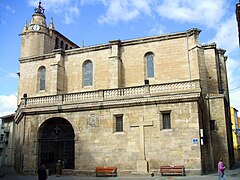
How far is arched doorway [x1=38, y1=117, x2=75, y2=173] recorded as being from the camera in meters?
22.4

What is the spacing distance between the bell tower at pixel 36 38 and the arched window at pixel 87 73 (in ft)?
24.0

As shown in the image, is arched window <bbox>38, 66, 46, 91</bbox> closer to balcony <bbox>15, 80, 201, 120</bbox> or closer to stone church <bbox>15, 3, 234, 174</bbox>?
stone church <bbox>15, 3, 234, 174</bbox>

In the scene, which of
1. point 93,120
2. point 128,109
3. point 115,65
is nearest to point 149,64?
Result: point 115,65

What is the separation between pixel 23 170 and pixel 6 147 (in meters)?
27.9

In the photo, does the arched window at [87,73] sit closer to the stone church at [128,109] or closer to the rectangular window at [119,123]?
the stone church at [128,109]

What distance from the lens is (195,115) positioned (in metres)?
19.1

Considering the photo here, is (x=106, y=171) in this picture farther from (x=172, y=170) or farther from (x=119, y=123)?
(x=172, y=170)

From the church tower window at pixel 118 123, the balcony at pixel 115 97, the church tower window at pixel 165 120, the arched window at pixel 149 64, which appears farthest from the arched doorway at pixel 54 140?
the arched window at pixel 149 64

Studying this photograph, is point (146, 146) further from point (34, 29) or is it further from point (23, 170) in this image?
point (34, 29)

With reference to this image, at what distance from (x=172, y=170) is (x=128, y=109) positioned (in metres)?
5.10

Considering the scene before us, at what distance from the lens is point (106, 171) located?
19.8m

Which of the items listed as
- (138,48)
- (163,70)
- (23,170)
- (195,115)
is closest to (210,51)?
(163,70)

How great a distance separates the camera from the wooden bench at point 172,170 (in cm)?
1833

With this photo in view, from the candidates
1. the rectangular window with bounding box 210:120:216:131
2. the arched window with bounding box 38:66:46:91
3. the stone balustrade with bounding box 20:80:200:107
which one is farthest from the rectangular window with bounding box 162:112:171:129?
the arched window with bounding box 38:66:46:91
